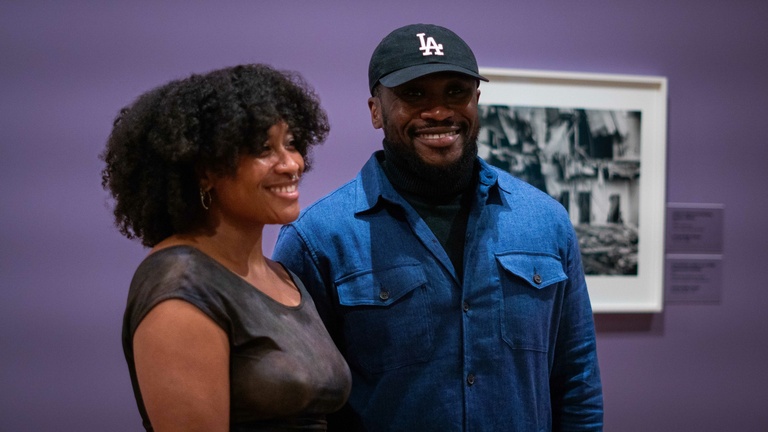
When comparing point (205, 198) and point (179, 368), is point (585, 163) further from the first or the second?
point (179, 368)

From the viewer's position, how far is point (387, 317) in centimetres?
161

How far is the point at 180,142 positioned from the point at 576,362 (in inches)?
41.5

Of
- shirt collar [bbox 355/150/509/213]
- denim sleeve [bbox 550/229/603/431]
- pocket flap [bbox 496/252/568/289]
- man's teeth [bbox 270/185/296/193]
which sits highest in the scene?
shirt collar [bbox 355/150/509/213]

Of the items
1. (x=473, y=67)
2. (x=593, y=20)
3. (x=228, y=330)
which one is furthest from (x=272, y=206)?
(x=593, y=20)

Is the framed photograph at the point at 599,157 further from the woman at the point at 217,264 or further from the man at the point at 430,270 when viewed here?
the woman at the point at 217,264

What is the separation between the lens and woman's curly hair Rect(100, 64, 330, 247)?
1.26 m

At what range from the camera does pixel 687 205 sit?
Result: 2652mm

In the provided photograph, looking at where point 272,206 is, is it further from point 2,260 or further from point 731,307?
point 731,307

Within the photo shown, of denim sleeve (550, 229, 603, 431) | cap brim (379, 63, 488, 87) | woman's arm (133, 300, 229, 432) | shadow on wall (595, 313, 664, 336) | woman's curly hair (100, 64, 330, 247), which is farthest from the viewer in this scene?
shadow on wall (595, 313, 664, 336)

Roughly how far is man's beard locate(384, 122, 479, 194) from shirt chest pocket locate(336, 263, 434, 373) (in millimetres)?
189

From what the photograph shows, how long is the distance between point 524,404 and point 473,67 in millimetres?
731

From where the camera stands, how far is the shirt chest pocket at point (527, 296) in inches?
65.0

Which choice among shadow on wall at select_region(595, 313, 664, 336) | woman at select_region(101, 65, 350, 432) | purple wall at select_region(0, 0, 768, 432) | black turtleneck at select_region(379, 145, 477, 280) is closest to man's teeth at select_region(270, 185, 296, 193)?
woman at select_region(101, 65, 350, 432)

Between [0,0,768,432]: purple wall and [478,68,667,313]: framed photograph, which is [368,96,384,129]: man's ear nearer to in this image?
[0,0,768,432]: purple wall
